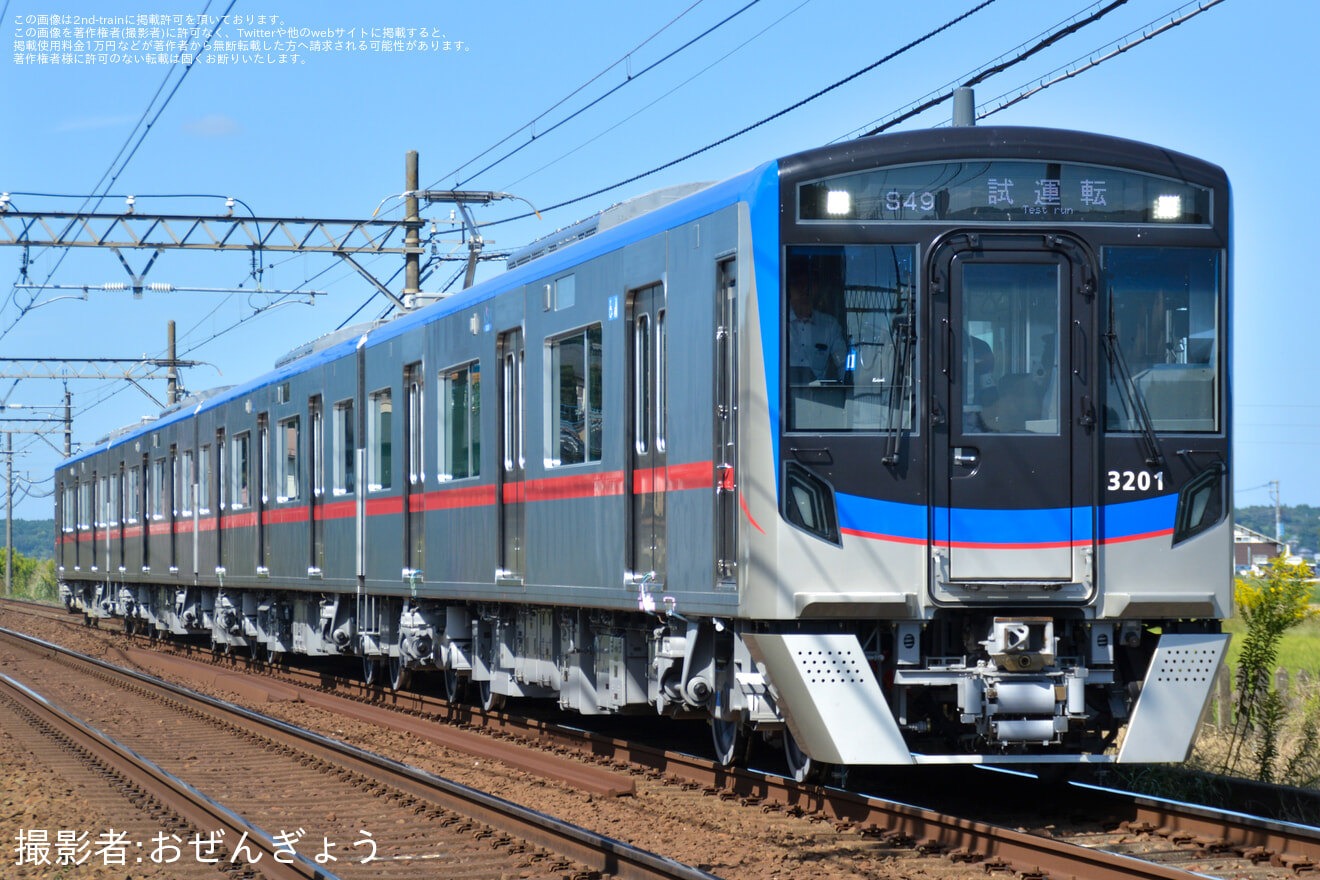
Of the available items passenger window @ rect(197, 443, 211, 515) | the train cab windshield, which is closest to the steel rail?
the train cab windshield

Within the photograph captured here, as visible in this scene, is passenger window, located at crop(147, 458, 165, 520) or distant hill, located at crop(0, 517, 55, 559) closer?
passenger window, located at crop(147, 458, 165, 520)

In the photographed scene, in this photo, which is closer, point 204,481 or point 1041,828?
point 1041,828

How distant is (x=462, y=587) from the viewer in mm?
13117

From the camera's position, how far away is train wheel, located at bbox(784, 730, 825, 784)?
8.76 m

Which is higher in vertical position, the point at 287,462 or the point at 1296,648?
the point at 287,462

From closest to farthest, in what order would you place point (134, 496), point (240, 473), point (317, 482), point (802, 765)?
point (802, 765), point (317, 482), point (240, 473), point (134, 496)

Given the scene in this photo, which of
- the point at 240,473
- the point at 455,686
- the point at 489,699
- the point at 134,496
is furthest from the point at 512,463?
the point at 134,496

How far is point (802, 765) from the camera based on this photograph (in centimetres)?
882

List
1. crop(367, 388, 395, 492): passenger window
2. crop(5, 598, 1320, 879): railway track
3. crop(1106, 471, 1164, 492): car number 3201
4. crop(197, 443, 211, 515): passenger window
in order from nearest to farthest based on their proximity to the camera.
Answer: crop(5, 598, 1320, 879): railway track, crop(1106, 471, 1164, 492): car number 3201, crop(367, 388, 395, 492): passenger window, crop(197, 443, 211, 515): passenger window

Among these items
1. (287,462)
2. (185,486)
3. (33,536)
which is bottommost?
(33,536)

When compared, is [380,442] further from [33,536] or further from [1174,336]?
[33,536]

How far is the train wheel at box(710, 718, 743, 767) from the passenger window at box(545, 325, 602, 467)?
1.82 m

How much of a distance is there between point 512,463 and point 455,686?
3404 millimetres

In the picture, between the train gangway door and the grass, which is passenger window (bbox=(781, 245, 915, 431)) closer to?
the train gangway door
